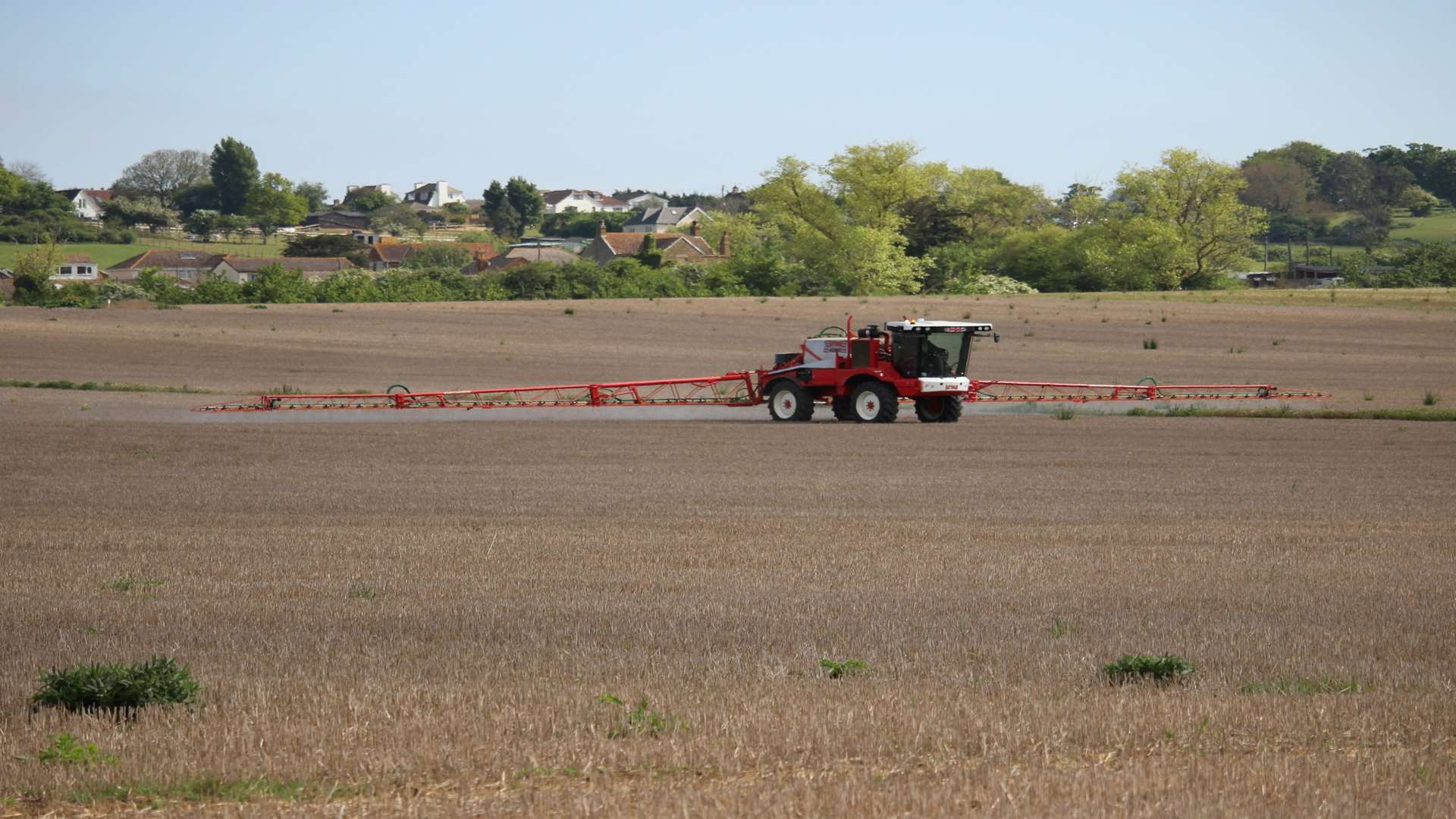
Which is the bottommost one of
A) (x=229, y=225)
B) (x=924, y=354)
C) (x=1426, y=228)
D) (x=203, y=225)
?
(x=924, y=354)

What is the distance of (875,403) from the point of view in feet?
119

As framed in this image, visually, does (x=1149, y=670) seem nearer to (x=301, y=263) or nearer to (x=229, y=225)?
(x=301, y=263)

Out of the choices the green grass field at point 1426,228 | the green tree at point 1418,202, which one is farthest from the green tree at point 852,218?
the green tree at point 1418,202

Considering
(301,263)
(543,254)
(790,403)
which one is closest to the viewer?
(790,403)

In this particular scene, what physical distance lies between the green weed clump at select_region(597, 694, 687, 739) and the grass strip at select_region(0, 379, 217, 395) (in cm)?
4014

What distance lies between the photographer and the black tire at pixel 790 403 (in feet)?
121

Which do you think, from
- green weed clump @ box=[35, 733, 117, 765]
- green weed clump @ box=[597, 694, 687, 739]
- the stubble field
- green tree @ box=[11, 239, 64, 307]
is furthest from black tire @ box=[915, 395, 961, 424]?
green tree @ box=[11, 239, 64, 307]

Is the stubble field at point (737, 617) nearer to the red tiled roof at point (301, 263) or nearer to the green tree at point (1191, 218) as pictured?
the green tree at point (1191, 218)

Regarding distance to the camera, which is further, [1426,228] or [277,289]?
[1426,228]

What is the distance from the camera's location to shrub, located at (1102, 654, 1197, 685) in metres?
8.00

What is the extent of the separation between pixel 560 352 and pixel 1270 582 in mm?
47984

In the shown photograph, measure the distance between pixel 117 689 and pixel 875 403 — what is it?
1177 inches

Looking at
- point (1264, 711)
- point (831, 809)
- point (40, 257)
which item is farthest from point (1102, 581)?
point (40, 257)

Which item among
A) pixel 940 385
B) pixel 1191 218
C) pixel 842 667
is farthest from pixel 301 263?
pixel 842 667
